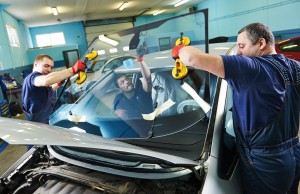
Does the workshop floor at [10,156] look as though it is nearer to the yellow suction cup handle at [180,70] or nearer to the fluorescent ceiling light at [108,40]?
the fluorescent ceiling light at [108,40]

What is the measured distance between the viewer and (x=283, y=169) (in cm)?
133

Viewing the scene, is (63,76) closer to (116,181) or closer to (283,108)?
(116,181)

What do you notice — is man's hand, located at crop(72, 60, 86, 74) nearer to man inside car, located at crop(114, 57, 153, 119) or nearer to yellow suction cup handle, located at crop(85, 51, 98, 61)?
yellow suction cup handle, located at crop(85, 51, 98, 61)

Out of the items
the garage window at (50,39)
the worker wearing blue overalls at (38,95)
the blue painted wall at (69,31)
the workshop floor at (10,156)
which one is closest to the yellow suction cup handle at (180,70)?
the worker wearing blue overalls at (38,95)

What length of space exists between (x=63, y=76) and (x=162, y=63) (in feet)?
3.20

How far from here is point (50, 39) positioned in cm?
1602

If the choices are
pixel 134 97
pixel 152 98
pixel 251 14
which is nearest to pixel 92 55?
pixel 134 97

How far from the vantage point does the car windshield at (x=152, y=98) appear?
1.51m

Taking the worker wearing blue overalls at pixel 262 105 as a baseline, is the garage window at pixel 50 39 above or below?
above

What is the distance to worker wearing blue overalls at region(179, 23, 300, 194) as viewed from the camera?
1.23 m

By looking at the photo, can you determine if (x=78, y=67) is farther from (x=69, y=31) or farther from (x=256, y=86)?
(x=69, y=31)

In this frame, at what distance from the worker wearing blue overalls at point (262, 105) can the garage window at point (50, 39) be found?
1647 cm

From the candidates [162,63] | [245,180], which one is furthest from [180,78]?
[245,180]

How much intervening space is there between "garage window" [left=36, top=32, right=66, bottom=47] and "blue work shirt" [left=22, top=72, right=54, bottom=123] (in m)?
14.3
